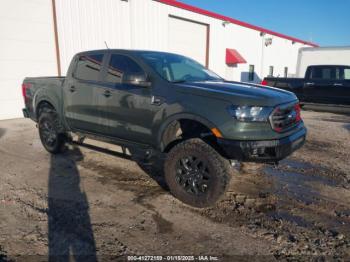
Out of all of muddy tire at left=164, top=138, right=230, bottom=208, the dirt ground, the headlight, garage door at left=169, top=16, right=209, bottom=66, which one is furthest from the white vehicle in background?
muddy tire at left=164, top=138, right=230, bottom=208

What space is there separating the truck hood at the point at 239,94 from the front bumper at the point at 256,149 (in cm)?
45

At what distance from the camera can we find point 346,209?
12.7ft

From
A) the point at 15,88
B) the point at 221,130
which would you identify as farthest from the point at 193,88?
the point at 15,88

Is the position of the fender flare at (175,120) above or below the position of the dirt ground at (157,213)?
above

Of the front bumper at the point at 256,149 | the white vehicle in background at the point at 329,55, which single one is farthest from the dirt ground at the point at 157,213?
the white vehicle in background at the point at 329,55

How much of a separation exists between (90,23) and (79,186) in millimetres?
9487

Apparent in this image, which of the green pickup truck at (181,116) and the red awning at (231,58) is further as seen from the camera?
the red awning at (231,58)

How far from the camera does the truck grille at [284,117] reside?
3.58 metres

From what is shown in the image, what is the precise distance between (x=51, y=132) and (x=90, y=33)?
24.8ft

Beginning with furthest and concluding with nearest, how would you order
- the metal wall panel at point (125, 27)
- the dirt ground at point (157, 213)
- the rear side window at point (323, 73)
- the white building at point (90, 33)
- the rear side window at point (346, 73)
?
the metal wall panel at point (125, 27) → the rear side window at point (323, 73) → the rear side window at point (346, 73) → the white building at point (90, 33) → the dirt ground at point (157, 213)

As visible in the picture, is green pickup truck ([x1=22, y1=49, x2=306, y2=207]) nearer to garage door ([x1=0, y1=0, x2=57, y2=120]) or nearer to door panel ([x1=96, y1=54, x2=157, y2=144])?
door panel ([x1=96, y1=54, x2=157, y2=144])

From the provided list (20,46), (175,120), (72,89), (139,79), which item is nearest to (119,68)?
(139,79)

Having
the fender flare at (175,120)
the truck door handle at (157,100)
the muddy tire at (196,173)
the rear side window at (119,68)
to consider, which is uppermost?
the rear side window at (119,68)

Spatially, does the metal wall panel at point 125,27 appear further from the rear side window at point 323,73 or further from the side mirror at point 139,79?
the side mirror at point 139,79
